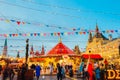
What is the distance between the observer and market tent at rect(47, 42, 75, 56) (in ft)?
138

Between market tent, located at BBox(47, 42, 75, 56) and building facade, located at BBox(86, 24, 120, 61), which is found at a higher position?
building facade, located at BBox(86, 24, 120, 61)

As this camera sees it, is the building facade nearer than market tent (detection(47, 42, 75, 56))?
No

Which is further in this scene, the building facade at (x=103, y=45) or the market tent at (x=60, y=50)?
the building facade at (x=103, y=45)

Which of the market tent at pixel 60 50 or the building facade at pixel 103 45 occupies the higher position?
the building facade at pixel 103 45

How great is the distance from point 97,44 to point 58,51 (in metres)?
125

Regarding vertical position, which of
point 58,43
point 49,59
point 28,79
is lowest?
point 28,79

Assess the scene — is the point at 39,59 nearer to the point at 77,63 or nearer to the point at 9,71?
the point at 77,63

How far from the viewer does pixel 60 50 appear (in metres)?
42.4

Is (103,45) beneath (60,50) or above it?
above

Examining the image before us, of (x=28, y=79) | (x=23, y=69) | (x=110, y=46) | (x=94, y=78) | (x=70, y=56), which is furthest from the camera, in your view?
(x=110, y=46)

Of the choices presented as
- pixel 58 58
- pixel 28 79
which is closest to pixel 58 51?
pixel 58 58

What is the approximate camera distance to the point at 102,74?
18.9m

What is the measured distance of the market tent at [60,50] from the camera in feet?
138

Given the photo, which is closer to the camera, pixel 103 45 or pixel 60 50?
pixel 60 50
